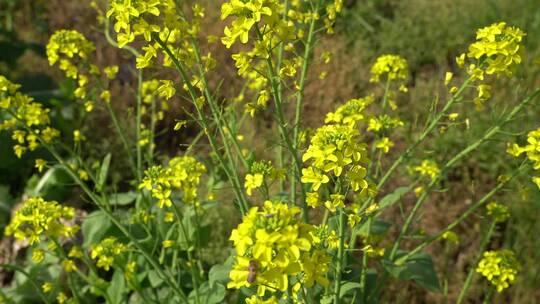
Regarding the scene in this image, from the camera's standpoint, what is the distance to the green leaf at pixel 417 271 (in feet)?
9.04

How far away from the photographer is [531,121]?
479 cm

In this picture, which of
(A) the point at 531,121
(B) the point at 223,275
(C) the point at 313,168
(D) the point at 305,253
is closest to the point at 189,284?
(B) the point at 223,275

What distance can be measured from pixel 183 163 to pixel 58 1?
4.87 metres

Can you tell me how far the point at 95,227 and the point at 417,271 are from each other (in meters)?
1.85

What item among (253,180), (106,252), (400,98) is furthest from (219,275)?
(400,98)

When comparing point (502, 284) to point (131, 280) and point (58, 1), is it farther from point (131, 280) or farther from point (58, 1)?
point (58, 1)

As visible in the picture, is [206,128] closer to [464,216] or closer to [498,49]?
[498,49]

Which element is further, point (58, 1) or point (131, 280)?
point (58, 1)

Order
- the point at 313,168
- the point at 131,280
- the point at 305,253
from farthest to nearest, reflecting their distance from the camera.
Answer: the point at 131,280, the point at 313,168, the point at 305,253

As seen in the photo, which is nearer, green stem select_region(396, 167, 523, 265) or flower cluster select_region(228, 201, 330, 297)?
flower cluster select_region(228, 201, 330, 297)

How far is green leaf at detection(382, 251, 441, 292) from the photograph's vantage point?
2756mm

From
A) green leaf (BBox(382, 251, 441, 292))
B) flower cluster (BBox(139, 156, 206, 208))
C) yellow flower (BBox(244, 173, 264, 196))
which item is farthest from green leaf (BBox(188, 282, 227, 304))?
green leaf (BBox(382, 251, 441, 292))

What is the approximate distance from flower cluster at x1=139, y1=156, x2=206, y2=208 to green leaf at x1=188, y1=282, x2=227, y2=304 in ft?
1.31

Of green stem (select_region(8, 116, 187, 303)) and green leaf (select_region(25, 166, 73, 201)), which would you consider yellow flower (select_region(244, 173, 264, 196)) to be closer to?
green stem (select_region(8, 116, 187, 303))
